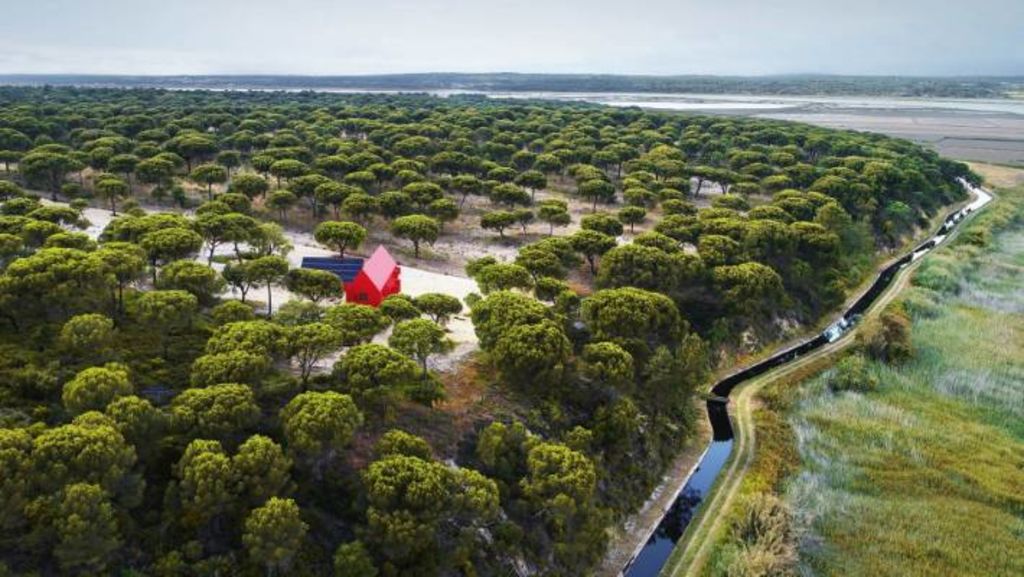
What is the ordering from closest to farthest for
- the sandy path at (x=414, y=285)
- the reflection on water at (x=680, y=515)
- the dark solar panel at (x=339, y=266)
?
the reflection on water at (x=680, y=515)
the sandy path at (x=414, y=285)
the dark solar panel at (x=339, y=266)

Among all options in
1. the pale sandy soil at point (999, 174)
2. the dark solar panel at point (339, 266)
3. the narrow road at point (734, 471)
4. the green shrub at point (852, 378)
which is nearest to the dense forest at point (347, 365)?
the dark solar panel at point (339, 266)

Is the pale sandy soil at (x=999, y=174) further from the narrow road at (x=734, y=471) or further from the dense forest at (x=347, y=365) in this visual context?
the narrow road at (x=734, y=471)

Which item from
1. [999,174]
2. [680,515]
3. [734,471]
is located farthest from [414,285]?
[999,174]

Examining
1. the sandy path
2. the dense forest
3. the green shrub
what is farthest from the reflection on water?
the sandy path

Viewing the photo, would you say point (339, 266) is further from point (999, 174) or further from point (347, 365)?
point (999, 174)

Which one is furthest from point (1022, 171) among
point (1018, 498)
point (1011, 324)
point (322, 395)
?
point (322, 395)

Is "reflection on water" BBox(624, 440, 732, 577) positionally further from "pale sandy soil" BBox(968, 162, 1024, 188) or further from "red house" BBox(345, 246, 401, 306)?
"pale sandy soil" BBox(968, 162, 1024, 188)

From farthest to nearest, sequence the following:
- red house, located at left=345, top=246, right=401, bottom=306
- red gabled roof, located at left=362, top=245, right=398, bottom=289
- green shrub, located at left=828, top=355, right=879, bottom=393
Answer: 1. green shrub, located at left=828, top=355, right=879, bottom=393
2. red gabled roof, located at left=362, top=245, right=398, bottom=289
3. red house, located at left=345, top=246, right=401, bottom=306
